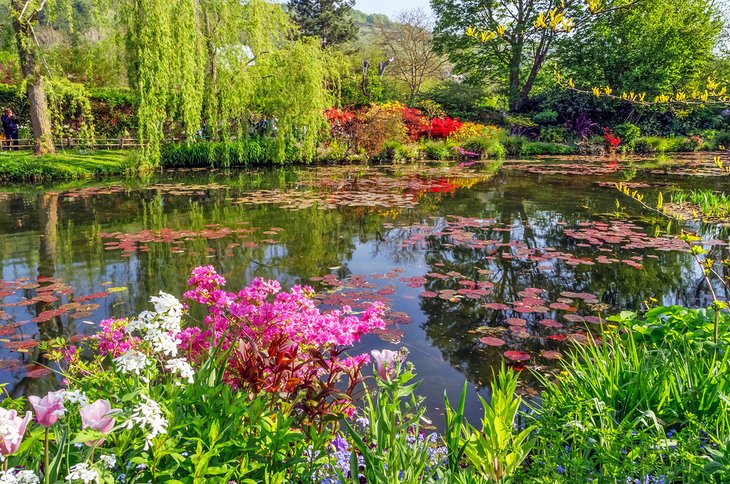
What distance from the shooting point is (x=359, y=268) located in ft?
17.9

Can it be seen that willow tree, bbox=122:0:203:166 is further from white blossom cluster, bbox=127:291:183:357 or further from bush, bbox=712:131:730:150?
bush, bbox=712:131:730:150

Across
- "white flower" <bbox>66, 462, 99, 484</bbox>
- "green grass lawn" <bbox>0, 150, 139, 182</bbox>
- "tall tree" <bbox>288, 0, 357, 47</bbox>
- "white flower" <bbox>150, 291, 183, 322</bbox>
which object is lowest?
"white flower" <bbox>66, 462, 99, 484</bbox>

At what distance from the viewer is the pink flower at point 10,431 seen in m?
0.91

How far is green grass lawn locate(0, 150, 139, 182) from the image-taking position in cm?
1223

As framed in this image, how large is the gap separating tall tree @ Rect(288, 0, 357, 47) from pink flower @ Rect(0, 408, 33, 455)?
120 feet

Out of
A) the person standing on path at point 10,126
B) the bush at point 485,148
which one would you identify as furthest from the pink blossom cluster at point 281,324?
the bush at point 485,148

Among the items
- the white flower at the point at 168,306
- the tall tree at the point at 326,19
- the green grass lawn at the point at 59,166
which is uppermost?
the tall tree at the point at 326,19

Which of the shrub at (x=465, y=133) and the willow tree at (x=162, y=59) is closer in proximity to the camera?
the willow tree at (x=162, y=59)

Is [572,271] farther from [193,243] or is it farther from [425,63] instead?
[425,63]

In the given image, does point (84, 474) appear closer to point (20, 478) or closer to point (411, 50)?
point (20, 478)

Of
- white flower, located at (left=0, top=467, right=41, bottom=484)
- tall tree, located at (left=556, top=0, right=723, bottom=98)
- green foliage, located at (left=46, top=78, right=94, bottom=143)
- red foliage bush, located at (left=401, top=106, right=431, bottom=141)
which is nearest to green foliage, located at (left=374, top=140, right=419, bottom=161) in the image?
red foliage bush, located at (left=401, top=106, right=431, bottom=141)

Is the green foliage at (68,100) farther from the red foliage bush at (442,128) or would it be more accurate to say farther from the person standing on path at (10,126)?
the red foliage bush at (442,128)

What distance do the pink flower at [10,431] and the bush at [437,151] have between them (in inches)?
790

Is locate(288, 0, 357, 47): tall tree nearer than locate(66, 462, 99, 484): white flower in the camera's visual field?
No
